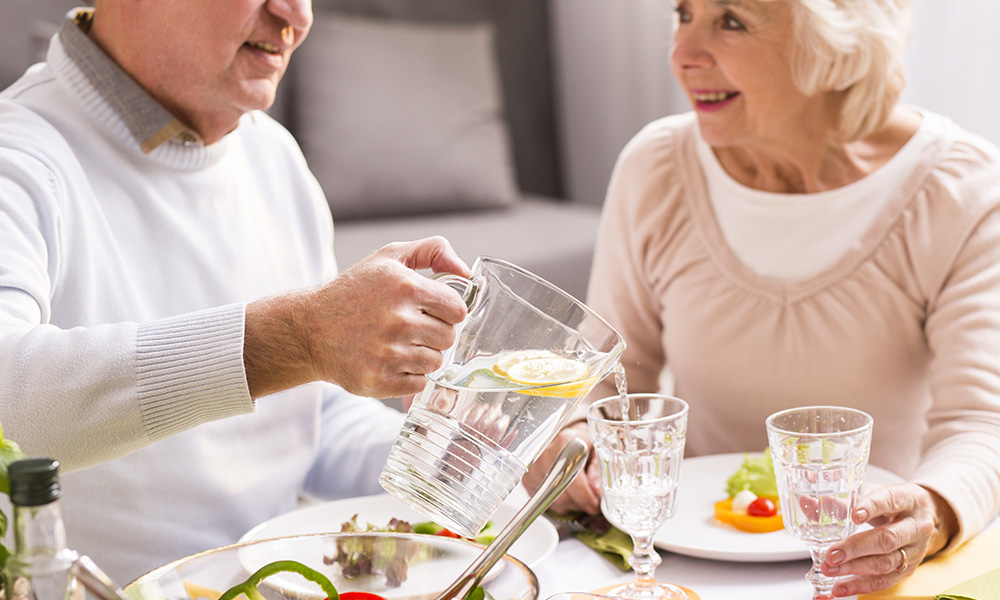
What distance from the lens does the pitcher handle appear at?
876mm

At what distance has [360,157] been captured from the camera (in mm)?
3516

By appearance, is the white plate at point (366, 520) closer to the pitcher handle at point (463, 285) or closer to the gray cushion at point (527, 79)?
the pitcher handle at point (463, 285)

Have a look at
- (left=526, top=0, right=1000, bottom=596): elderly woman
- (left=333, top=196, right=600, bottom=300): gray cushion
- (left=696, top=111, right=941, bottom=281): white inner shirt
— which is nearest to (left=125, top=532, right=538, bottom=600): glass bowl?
(left=526, top=0, right=1000, bottom=596): elderly woman

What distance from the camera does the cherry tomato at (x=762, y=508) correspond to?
1.13 metres

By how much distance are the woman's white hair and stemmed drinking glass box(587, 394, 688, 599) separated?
2.64ft

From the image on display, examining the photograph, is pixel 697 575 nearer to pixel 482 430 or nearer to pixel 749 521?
pixel 749 521

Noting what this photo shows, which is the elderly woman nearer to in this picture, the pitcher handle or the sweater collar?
the pitcher handle

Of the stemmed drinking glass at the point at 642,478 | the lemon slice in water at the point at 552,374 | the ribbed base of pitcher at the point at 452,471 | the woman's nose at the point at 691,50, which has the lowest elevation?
the stemmed drinking glass at the point at 642,478

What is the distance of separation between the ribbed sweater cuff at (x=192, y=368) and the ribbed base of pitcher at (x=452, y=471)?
0.19 meters

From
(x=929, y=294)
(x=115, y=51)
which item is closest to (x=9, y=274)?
(x=115, y=51)

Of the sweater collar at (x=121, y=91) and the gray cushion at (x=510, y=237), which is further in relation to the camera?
the gray cushion at (x=510, y=237)

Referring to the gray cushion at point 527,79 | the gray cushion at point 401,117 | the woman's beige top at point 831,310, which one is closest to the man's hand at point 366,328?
the woman's beige top at point 831,310

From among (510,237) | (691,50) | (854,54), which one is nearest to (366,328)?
(691,50)

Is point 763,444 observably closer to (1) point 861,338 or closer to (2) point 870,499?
(1) point 861,338
